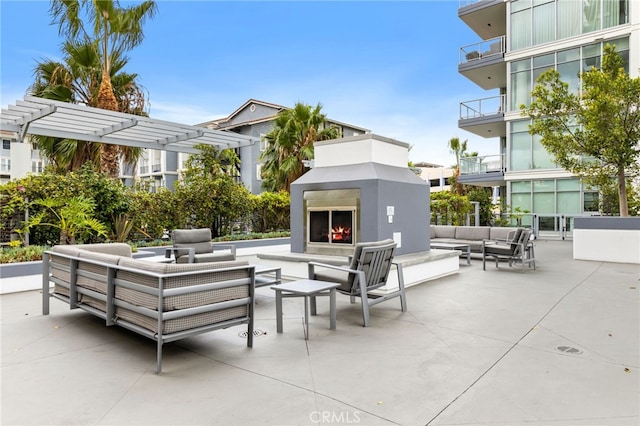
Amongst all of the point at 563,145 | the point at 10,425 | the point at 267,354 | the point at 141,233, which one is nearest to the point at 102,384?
the point at 10,425

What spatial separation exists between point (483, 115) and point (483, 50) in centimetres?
322

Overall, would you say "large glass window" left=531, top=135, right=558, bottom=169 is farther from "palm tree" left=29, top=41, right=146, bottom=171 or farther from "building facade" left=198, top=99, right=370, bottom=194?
"palm tree" left=29, top=41, right=146, bottom=171

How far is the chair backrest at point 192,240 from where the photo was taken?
26.1ft

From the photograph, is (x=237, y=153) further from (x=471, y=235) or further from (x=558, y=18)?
(x=558, y=18)

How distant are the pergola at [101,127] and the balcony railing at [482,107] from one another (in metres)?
12.3

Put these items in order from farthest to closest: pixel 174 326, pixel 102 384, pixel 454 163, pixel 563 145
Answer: pixel 454 163 → pixel 563 145 → pixel 174 326 → pixel 102 384

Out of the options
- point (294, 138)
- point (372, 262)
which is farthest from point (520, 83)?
point (372, 262)

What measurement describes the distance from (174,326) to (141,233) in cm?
712

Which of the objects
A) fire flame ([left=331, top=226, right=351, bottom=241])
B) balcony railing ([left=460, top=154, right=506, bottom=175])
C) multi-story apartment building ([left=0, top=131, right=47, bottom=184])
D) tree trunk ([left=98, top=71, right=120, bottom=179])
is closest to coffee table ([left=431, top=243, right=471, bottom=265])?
fire flame ([left=331, top=226, right=351, bottom=241])

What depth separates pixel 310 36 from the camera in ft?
54.9

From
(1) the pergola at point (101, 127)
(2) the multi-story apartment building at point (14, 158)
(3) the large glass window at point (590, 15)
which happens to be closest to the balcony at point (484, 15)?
(3) the large glass window at point (590, 15)

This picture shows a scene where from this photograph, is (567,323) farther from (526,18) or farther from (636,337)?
(526,18)

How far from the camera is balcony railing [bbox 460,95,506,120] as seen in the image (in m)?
18.7

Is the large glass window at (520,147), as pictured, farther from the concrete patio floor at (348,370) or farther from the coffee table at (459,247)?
the concrete patio floor at (348,370)
